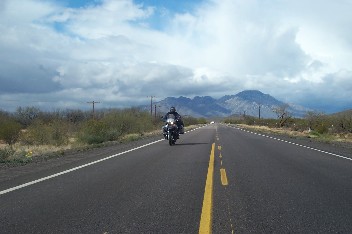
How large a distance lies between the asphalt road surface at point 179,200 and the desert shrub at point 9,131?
1222 inches

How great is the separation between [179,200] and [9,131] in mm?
37604

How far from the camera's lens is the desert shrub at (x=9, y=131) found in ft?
139

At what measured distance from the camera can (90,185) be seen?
1034 centimetres

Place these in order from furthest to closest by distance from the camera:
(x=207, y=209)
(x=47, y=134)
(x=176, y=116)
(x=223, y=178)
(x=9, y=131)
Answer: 1. (x=9, y=131)
2. (x=47, y=134)
3. (x=176, y=116)
4. (x=223, y=178)
5. (x=207, y=209)

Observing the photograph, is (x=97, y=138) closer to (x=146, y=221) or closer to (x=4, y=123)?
(x=4, y=123)

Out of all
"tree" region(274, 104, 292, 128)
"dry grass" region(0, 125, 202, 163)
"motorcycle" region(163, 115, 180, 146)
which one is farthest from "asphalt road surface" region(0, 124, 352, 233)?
"tree" region(274, 104, 292, 128)

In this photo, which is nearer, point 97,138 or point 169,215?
point 169,215

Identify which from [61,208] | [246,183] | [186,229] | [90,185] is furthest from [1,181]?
[186,229]

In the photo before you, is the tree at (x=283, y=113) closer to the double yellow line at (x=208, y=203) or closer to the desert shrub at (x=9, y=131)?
the desert shrub at (x=9, y=131)

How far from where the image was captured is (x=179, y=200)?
8.34 meters

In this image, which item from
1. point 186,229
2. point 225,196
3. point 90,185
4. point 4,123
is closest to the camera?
point 186,229

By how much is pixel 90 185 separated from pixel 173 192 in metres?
2.23

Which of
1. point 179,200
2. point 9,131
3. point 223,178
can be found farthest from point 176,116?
point 9,131

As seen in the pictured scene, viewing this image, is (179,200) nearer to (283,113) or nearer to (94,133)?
(94,133)
